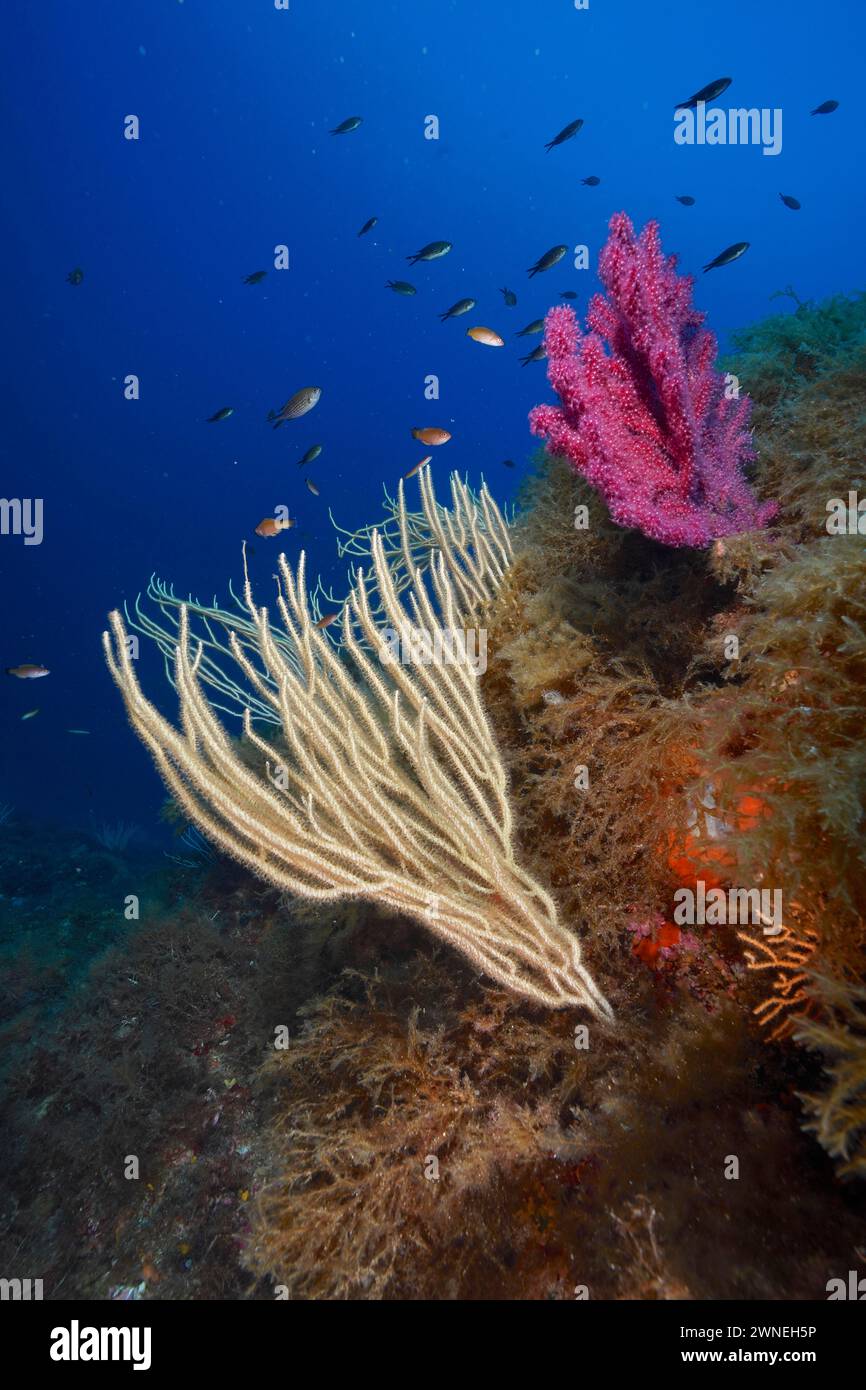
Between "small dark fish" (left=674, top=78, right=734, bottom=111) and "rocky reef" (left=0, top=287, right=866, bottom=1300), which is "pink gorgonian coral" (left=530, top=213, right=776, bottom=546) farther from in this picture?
"small dark fish" (left=674, top=78, right=734, bottom=111)

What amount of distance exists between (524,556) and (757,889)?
2.39 metres

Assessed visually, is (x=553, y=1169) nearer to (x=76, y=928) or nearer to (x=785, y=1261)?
(x=785, y=1261)

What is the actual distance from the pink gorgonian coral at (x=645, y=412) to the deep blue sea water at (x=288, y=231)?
49.8 m

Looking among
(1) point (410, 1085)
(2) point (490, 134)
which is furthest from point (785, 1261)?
(2) point (490, 134)

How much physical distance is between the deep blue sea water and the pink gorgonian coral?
49831 mm

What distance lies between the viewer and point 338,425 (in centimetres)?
8550

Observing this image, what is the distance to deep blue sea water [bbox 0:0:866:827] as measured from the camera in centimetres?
5381

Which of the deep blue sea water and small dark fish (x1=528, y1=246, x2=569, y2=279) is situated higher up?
the deep blue sea water

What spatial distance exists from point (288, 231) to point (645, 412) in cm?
8532

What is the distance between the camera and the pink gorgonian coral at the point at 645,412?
2.67 metres

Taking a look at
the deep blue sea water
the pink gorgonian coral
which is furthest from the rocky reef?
the deep blue sea water

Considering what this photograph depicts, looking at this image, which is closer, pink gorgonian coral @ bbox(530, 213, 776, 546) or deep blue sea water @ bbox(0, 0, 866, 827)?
pink gorgonian coral @ bbox(530, 213, 776, 546)

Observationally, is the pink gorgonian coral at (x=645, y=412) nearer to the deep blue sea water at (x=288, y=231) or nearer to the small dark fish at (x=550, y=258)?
the small dark fish at (x=550, y=258)

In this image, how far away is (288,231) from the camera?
67.4 m
